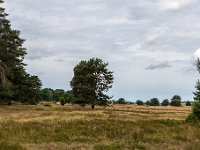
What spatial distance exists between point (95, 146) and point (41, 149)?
2.46 metres

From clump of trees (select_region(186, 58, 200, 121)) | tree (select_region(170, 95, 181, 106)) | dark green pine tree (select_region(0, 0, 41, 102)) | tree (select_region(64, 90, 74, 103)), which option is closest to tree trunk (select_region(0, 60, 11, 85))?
dark green pine tree (select_region(0, 0, 41, 102))

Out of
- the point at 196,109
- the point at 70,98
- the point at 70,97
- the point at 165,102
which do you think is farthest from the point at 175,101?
the point at 196,109

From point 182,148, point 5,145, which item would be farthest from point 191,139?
point 5,145

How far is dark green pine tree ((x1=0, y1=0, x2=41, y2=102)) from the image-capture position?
2581 inches

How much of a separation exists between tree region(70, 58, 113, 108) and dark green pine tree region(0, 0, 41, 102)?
48.0 feet

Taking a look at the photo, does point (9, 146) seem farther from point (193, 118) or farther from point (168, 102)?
point (168, 102)

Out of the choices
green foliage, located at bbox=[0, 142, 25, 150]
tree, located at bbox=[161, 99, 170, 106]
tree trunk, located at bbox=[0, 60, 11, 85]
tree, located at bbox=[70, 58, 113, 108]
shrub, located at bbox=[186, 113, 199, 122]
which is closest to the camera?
green foliage, located at bbox=[0, 142, 25, 150]

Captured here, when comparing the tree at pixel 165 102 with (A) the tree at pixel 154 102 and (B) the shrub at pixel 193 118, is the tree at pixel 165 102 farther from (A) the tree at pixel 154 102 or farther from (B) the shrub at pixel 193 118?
(B) the shrub at pixel 193 118

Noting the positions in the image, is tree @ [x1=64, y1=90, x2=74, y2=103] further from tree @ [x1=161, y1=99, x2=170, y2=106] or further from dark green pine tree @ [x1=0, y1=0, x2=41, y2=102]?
tree @ [x1=161, y1=99, x2=170, y2=106]

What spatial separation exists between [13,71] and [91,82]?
23900 millimetres

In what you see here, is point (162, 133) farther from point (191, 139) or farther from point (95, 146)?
point (95, 146)

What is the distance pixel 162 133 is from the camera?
2647 centimetres

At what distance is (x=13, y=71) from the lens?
72.2m

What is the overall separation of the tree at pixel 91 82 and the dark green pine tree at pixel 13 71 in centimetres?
1464
